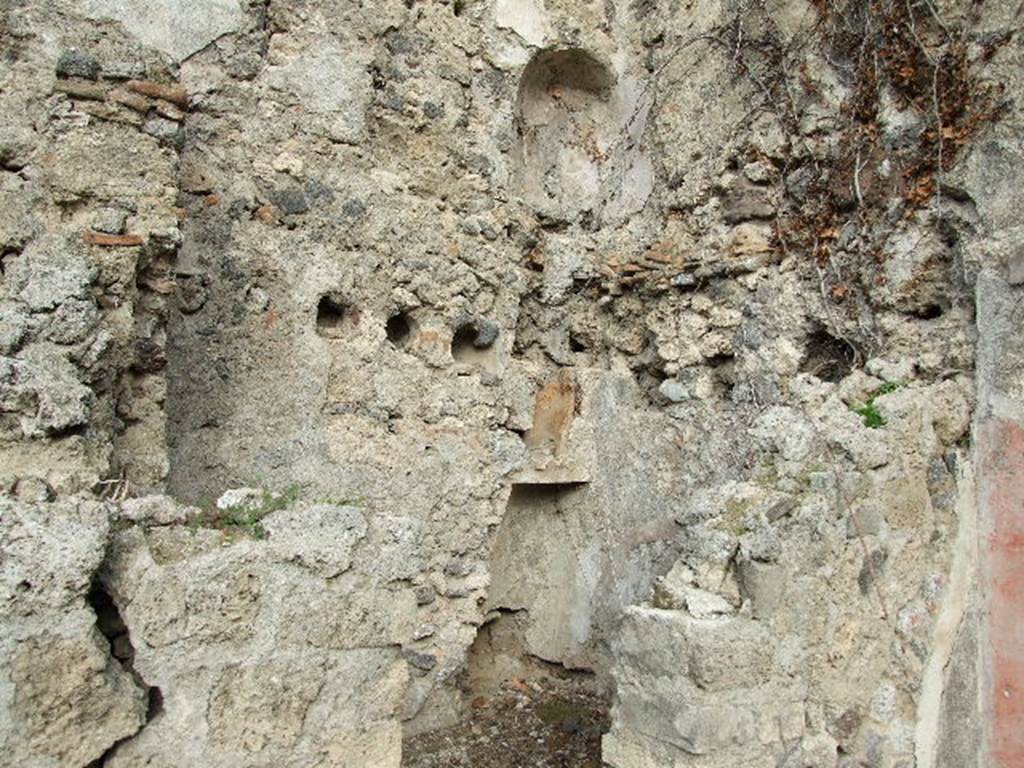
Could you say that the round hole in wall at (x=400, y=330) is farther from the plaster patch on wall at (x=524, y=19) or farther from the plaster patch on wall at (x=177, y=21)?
the plaster patch on wall at (x=524, y=19)

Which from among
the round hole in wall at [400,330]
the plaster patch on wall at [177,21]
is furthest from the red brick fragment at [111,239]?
the round hole in wall at [400,330]

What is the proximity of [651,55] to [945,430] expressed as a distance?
2733mm

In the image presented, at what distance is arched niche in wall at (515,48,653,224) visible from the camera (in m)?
4.85

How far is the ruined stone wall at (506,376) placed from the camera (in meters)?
2.17

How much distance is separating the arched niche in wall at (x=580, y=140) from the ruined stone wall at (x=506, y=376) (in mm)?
22

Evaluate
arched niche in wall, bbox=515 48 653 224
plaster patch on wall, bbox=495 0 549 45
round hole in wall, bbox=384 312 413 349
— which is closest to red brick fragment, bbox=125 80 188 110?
round hole in wall, bbox=384 312 413 349

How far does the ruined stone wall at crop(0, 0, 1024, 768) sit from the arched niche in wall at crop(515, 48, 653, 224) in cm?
2

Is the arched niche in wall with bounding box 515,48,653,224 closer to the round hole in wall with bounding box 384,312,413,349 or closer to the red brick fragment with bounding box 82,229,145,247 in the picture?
the round hole in wall with bounding box 384,312,413,349

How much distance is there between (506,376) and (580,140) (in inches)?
62.3

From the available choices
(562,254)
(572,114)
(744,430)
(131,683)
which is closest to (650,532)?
(744,430)

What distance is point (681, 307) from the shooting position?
4.48m

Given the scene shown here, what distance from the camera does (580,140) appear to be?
16.5ft

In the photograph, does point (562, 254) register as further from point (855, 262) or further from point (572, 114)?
point (855, 262)

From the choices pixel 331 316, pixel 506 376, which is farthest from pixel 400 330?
pixel 506 376
